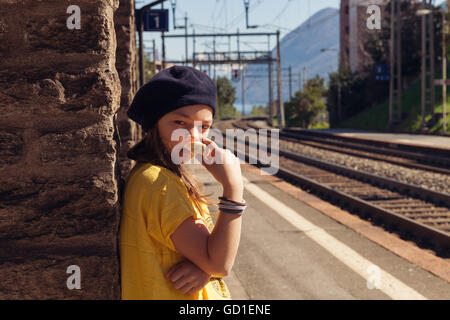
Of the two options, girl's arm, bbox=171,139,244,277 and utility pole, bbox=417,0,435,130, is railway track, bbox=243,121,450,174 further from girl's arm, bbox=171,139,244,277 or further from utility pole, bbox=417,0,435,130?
girl's arm, bbox=171,139,244,277

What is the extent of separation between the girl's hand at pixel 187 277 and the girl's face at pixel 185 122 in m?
0.40

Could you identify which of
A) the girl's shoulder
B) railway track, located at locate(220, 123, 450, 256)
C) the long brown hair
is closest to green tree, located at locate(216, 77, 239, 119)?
railway track, located at locate(220, 123, 450, 256)

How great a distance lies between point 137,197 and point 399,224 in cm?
736

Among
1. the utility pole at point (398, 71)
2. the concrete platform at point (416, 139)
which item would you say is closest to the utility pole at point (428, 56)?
the utility pole at point (398, 71)

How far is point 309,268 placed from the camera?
6328 millimetres

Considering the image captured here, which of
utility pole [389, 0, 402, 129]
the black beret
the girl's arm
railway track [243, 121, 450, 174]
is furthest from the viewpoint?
utility pole [389, 0, 402, 129]

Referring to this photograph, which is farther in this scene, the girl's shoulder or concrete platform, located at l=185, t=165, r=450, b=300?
concrete platform, located at l=185, t=165, r=450, b=300

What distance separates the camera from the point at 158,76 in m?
1.80

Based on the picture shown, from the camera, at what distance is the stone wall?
1.83m

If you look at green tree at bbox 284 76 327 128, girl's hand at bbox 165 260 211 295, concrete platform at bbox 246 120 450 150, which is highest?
Result: green tree at bbox 284 76 327 128

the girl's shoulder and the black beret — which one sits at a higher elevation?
the black beret

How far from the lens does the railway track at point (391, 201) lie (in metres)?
7.91

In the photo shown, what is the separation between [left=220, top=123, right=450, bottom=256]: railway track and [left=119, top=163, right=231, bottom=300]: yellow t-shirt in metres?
6.20
